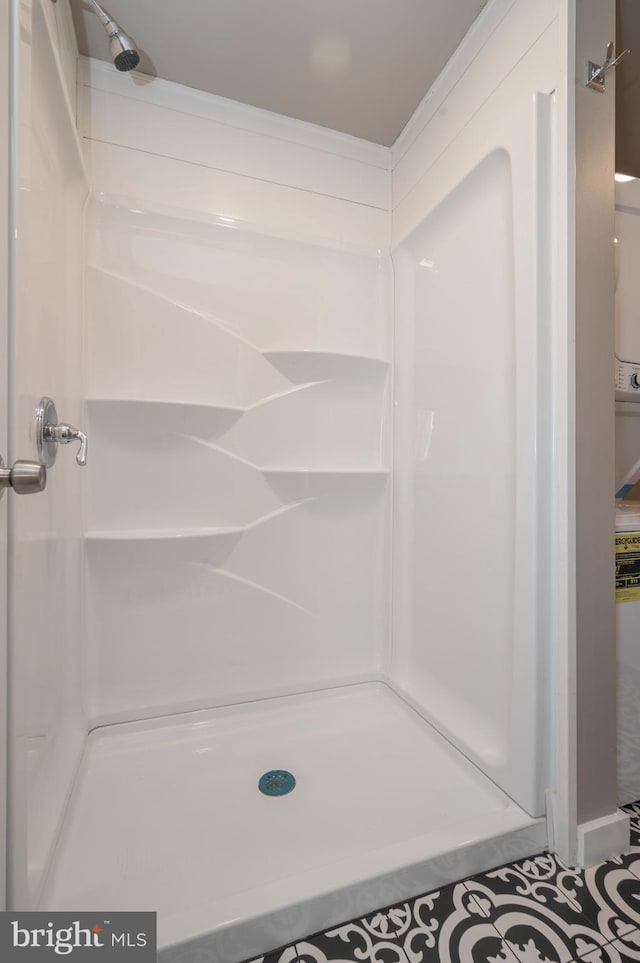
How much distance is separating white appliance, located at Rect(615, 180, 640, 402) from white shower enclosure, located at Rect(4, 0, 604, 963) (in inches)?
9.7

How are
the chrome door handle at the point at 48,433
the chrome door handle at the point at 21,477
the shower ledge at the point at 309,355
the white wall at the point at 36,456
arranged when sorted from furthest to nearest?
the shower ledge at the point at 309,355 → the chrome door handle at the point at 48,433 → the white wall at the point at 36,456 → the chrome door handle at the point at 21,477

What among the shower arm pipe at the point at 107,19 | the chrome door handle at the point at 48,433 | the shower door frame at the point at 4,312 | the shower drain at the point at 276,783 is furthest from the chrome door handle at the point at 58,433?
the shower arm pipe at the point at 107,19

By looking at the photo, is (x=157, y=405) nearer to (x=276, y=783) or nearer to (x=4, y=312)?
(x=4, y=312)

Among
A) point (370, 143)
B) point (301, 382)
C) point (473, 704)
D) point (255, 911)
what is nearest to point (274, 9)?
point (370, 143)

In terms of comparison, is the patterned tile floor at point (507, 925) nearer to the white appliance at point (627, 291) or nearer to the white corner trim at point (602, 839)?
the white corner trim at point (602, 839)

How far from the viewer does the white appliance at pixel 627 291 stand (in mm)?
1095

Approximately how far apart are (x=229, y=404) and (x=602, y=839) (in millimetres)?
1499

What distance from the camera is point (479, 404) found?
1.27 m

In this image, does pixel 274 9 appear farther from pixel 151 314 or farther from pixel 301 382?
pixel 301 382

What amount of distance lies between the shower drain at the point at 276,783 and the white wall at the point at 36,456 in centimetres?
49

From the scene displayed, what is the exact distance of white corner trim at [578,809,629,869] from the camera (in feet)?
3.18

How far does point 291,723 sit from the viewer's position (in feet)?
4.81

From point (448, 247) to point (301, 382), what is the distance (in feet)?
2.10

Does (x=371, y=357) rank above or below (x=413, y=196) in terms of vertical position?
below
